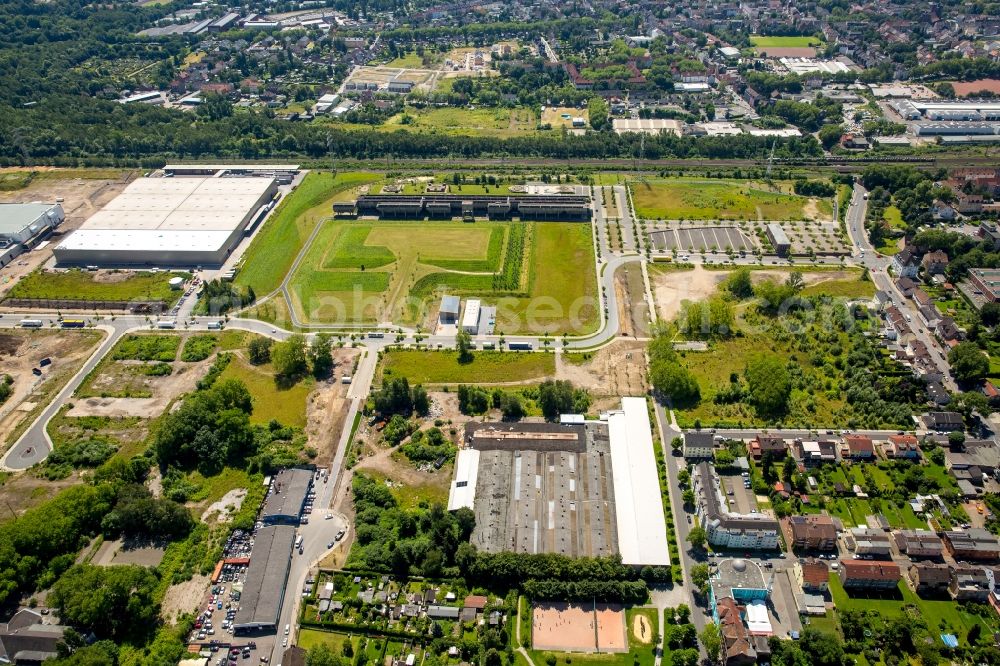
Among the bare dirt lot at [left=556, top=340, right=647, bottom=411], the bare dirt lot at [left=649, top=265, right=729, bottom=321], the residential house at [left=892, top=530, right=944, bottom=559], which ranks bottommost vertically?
the residential house at [left=892, top=530, right=944, bottom=559]

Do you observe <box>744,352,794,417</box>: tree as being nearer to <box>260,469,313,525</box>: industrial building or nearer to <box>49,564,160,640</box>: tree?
<box>260,469,313,525</box>: industrial building

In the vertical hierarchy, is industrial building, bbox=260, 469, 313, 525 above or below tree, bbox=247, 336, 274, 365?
below

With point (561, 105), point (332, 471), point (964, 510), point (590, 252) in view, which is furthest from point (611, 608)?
point (561, 105)

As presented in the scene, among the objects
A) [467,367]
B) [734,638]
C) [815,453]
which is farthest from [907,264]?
[734,638]

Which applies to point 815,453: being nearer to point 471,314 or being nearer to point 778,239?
point 471,314

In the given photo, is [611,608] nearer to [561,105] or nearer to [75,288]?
[75,288]

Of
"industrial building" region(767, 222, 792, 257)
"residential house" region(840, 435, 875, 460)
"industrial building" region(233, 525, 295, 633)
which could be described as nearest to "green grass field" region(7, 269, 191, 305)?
"industrial building" region(233, 525, 295, 633)

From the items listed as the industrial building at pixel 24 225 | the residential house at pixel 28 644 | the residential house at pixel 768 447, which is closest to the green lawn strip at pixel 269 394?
the residential house at pixel 28 644
